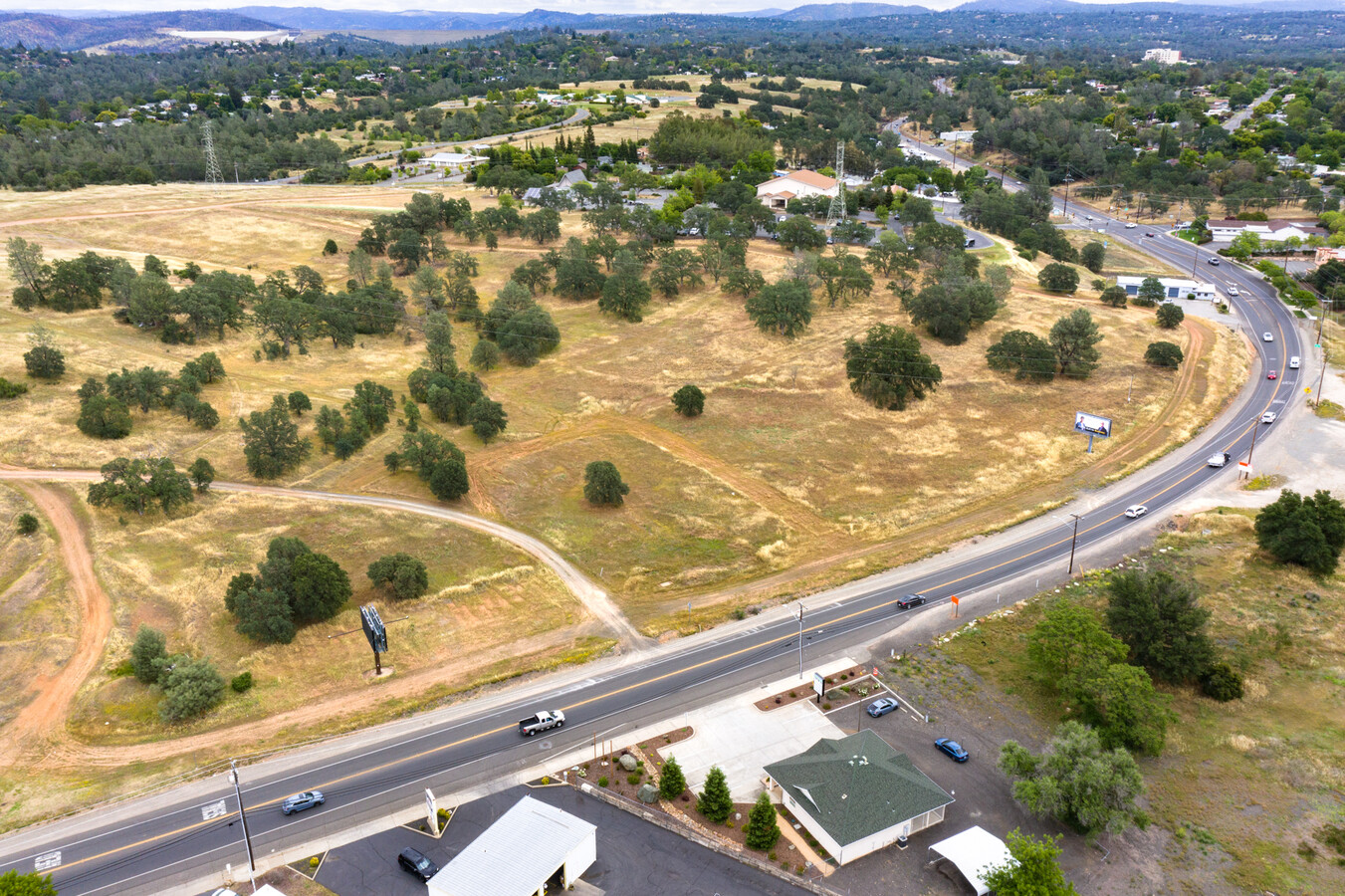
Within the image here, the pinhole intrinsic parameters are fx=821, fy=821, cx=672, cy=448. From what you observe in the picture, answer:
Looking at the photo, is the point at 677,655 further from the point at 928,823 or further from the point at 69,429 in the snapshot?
the point at 69,429

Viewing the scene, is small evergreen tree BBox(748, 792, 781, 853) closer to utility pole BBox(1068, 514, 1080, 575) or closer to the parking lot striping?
the parking lot striping

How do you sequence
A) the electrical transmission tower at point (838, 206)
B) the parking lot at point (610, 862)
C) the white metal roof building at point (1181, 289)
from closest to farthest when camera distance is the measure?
the parking lot at point (610, 862) < the white metal roof building at point (1181, 289) < the electrical transmission tower at point (838, 206)

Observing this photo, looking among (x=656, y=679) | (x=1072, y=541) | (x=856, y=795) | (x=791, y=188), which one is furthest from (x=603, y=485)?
(x=791, y=188)

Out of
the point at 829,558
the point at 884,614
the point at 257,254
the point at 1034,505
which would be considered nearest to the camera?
the point at 884,614

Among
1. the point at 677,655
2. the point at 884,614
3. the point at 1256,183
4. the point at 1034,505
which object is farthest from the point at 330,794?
the point at 1256,183

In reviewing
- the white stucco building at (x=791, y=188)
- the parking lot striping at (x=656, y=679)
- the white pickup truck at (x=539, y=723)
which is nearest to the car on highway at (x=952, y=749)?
the parking lot striping at (x=656, y=679)

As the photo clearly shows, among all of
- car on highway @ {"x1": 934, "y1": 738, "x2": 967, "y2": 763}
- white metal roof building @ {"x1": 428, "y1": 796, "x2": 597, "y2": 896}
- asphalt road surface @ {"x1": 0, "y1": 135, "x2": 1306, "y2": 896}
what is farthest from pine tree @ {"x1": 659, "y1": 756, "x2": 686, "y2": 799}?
car on highway @ {"x1": 934, "y1": 738, "x2": 967, "y2": 763}

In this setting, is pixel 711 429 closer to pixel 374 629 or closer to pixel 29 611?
pixel 374 629

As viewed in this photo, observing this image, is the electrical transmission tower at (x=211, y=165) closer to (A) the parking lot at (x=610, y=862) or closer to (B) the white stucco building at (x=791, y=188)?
(B) the white stucco building at (x=791, y=188)
